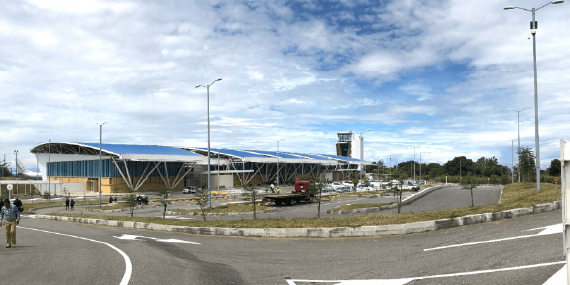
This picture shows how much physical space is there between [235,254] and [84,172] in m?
78.8

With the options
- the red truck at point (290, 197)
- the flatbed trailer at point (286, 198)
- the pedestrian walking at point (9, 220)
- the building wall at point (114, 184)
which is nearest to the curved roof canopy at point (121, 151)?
the building wall at point (114, 184)

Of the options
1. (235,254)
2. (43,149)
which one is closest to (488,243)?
(235,254)

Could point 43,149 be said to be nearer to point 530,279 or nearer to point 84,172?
point 84,172

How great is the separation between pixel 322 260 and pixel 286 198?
30.6 metres

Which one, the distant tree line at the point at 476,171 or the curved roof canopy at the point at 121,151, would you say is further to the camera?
the distant tree line at the point at 476,171

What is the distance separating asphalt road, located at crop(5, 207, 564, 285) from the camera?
25.8 ft

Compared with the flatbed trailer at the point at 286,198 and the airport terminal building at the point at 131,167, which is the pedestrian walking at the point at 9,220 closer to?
the flatbed trailer at the point at 286,198

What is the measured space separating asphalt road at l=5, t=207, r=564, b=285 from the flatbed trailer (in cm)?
2574

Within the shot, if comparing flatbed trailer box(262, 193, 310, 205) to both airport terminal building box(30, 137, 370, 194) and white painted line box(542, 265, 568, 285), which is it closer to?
airport terminal building box(30, 137, 370, 194)

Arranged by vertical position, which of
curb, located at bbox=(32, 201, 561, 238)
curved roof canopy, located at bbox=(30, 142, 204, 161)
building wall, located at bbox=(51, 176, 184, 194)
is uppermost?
curved roof canopy, located at bbox=(30, 142, 204, 161)

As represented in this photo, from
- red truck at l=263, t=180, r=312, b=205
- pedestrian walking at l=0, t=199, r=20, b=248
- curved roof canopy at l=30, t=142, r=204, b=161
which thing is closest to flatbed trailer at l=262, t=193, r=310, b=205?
red truck at l=263, t=180, r=312, b=205

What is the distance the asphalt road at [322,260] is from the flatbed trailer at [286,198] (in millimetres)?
25738

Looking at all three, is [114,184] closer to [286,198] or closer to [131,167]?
[131,167]

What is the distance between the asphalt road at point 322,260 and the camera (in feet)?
25.8
